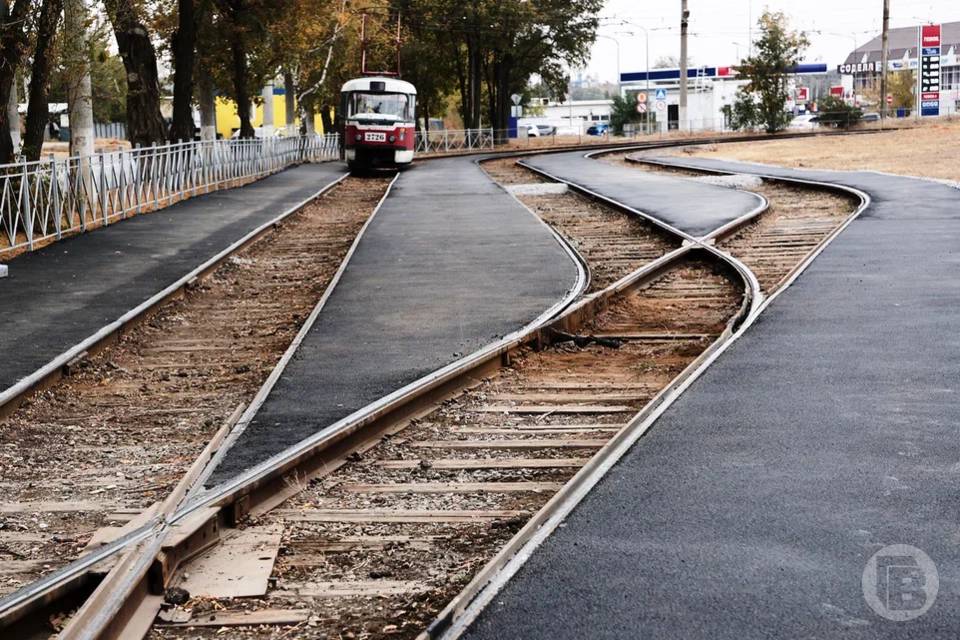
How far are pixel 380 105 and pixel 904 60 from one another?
121m

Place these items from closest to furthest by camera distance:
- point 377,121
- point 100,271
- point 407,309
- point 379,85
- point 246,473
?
point 246,473 < point 407,309 < point 100,271 < point 377,121 < point 379,85

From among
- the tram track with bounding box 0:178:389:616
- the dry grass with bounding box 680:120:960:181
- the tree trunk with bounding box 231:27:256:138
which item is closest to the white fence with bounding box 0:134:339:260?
the tram track with bounding box 0:178:389:616

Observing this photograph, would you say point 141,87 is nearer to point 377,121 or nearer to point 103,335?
point 377,121

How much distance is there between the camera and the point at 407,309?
13.8 m

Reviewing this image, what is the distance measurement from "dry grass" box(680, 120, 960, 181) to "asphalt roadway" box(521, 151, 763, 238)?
22.8 ft

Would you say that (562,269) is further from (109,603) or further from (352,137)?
(352,137)

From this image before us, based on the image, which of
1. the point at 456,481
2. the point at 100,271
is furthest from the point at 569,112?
the point at 456,481

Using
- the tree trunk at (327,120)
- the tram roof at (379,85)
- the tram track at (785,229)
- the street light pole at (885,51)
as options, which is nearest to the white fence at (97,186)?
the tram roof at (379,85)

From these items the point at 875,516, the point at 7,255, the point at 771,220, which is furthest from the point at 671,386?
the point at 771,220

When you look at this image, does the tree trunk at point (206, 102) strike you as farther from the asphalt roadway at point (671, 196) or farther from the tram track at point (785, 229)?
the tram track at point (785, 229)

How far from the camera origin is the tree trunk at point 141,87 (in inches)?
1316

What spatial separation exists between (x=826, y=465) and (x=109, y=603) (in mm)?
3509

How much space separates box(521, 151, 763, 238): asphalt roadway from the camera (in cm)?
2261

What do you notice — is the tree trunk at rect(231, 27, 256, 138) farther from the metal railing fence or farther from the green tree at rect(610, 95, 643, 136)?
the green tree at rect(610, 95, 643, 136)
